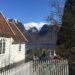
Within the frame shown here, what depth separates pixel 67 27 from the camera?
24.8m

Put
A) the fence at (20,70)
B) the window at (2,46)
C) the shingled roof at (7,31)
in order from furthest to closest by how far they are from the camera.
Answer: the shingled roof at (7,31) → the window at (2,46) → the fence at (20,70)

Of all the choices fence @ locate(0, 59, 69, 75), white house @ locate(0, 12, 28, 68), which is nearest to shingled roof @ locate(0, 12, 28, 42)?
white house @ locate(0, 12, 28, 68)

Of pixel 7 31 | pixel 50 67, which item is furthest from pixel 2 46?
pixel 50 67

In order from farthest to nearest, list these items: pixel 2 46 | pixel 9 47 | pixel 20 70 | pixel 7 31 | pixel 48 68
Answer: pixel 7 31 → pixel 9 47 → pixel 2 46 → pixel 48 68 → pixel 20 70

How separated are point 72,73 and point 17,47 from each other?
1881 cm

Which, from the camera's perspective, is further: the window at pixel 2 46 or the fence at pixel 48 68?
the window at pixel 2 46

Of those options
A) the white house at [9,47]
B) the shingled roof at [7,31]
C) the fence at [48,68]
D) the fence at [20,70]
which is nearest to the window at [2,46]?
the white house at [9,47]

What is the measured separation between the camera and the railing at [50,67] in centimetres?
1734

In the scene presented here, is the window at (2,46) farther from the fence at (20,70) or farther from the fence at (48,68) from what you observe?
the fence at (20,70)

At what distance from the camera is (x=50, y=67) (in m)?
17.5

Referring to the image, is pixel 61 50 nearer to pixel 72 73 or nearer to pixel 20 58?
pixel 72 73

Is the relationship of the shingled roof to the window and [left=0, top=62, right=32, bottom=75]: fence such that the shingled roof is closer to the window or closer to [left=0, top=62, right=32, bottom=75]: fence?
the window

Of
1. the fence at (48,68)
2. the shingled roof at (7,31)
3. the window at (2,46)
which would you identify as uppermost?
the shingled roof at (7,31)

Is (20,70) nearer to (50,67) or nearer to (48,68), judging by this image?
(48,68)
